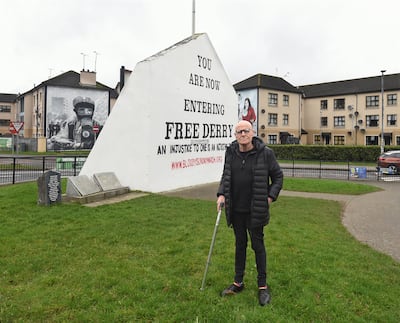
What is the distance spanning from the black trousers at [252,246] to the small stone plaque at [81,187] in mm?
6562

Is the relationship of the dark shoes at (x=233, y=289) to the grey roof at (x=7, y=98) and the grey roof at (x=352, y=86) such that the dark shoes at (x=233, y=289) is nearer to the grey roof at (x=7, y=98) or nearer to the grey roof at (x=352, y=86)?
the grey roof at (x=352, y=86)

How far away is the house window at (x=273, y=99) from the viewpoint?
50.5 metres

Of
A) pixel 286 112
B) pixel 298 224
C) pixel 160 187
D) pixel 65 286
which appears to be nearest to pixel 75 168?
pixel 160 187

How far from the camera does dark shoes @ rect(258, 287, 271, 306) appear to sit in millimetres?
3715

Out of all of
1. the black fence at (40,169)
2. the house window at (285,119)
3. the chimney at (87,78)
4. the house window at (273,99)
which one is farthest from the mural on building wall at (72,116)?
the house window at (285,119)

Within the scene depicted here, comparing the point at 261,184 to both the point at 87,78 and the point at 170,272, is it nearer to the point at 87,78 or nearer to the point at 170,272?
the point at 170,272

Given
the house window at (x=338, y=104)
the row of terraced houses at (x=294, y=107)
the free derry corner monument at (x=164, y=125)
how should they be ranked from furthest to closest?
1. the house window at (x=338, y=104)
2. the row of terraced houses at (x=294, y=107)
3. the free derry corner monument at (x=164, y=125)

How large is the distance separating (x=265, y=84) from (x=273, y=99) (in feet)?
8.11

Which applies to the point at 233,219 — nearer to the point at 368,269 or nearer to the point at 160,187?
the point at 368,269

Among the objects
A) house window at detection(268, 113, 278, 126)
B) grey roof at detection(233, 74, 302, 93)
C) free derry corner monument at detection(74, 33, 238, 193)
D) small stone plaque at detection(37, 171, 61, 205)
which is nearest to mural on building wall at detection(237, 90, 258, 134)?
→ grey roof at detection(233, 74, 302, 93)

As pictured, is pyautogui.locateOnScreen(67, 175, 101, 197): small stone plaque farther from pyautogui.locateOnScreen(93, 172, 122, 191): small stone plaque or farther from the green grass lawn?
the green grass lawn

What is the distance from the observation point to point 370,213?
930 cm

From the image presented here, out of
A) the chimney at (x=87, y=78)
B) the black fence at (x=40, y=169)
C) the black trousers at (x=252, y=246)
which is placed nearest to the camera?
the black trousers at (x=252, y=246)

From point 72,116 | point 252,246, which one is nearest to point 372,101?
point 72,116
